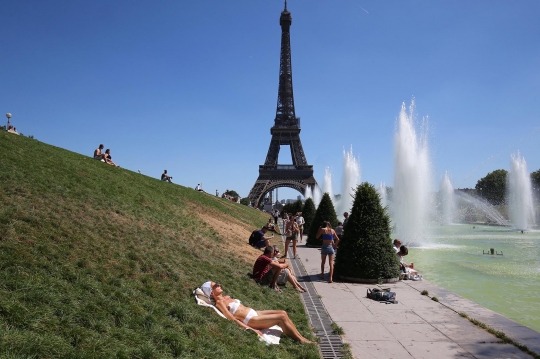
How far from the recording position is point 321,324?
24.1 feet

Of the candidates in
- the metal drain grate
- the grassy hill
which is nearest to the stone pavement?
the metal drain grate

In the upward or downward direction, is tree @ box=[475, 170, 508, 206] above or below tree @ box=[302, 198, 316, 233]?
above

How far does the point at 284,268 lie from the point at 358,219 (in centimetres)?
314

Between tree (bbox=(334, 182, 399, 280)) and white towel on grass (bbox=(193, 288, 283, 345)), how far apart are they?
5536mm

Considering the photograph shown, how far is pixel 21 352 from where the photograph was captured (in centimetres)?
389

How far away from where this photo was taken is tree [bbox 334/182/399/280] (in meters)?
11.2

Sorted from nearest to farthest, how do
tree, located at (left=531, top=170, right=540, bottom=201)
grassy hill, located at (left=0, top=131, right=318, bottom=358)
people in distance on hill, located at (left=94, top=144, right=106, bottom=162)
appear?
grassy hill, located at (left=0, top=131, right=318, bottom=358)
people in distance on hill, located at (left=94, top=144, right=106, bottom=162)
tree, located at (left=531, top=170, right=540, bottom=201)

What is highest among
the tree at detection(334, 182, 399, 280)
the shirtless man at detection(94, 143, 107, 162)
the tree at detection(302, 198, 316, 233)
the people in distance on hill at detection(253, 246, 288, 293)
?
the shirtless man at detection(94, 143, 107, 162)

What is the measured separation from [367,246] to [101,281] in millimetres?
7254

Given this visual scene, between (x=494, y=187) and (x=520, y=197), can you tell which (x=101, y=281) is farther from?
(x=494, y=187)

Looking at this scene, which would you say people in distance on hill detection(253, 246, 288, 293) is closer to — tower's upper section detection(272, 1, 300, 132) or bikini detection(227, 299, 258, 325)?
bikini detection(227, 299, 258, 325)

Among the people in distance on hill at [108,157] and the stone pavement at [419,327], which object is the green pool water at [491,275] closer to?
the stone pavement at [419,327]

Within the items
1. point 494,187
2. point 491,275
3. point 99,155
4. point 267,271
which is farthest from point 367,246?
point 494,187

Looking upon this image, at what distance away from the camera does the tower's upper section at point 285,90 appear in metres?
81.1
